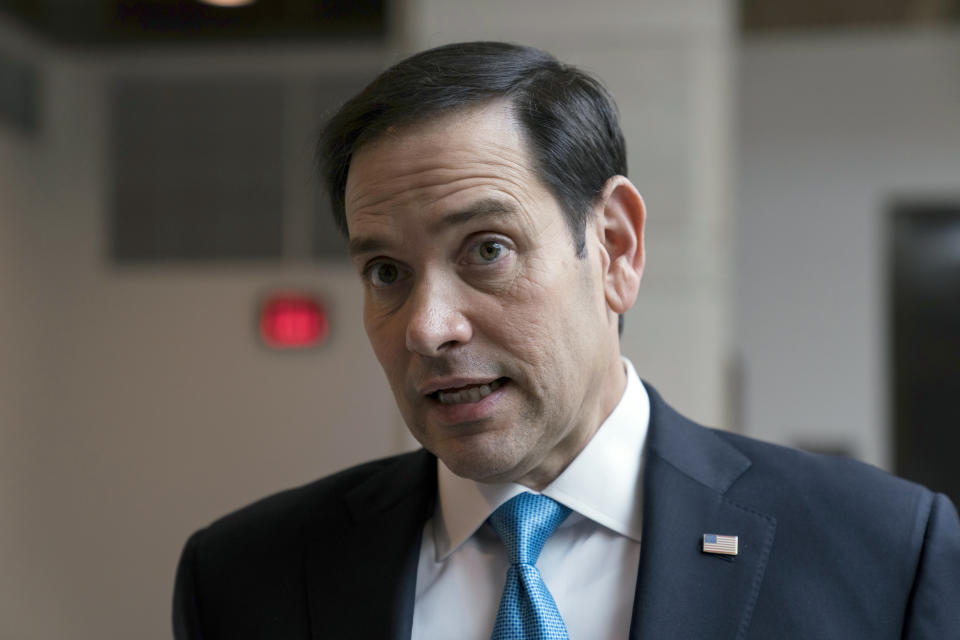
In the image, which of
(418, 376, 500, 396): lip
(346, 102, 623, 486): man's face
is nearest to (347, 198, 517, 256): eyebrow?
(346, 102, 623, 486): man's face

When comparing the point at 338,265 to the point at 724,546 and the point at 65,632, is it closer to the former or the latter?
the point at 65,632

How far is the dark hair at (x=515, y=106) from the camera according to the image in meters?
1.23

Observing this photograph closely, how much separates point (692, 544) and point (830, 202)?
335 cm

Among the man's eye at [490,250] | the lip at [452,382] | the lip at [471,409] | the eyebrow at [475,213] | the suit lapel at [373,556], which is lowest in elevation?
the suit lapel at [373,556]

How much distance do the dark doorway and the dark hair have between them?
10.8 ft

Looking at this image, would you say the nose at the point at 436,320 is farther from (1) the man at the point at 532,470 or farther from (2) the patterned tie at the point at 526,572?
(2) the patterned tie at the point at 526,572

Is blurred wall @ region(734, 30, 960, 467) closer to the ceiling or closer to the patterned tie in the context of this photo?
the ceiling

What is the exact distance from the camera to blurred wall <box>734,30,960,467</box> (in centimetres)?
422

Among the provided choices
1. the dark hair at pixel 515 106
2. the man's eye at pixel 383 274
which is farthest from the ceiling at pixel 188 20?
the man's eye at pixel 383 274

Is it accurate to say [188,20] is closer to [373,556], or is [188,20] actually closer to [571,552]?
[373,556]

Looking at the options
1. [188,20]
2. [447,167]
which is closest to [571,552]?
[447,167]

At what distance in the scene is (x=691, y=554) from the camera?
4.00ft

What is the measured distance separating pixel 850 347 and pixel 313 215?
2.20 m

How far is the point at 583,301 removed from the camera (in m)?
1.25
